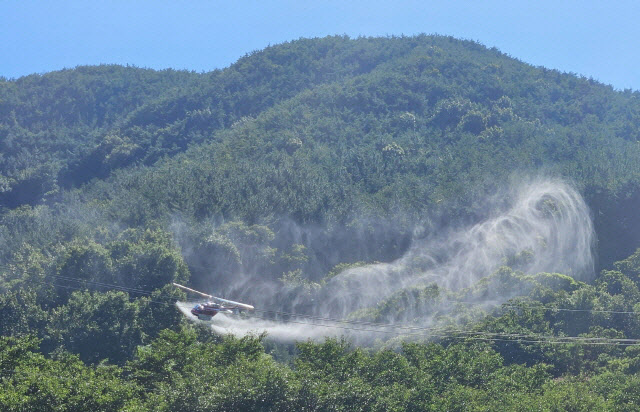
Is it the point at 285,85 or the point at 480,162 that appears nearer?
the point at 480,162

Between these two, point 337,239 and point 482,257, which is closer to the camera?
point 482,257

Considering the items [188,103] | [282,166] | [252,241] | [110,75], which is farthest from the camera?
[110,75]

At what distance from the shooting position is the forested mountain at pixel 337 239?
130 feet

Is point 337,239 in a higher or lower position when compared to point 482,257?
higher

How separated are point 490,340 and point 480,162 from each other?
46.2 m

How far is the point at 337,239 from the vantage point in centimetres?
7669

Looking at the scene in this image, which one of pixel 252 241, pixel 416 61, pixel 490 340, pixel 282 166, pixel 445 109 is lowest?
pixel 490 340

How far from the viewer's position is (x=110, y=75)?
167 meters

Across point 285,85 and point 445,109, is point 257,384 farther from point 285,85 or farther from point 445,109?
point 285,85

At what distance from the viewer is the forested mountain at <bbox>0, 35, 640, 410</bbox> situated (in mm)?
39500

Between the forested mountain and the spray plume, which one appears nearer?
the forested mountain

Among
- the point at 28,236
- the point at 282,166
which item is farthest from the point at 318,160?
the point at 28,236

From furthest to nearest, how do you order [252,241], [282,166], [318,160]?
[318,160], [282,166], [252,241]

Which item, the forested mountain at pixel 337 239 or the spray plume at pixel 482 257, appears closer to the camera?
the forested mountain at pixel 337 239
